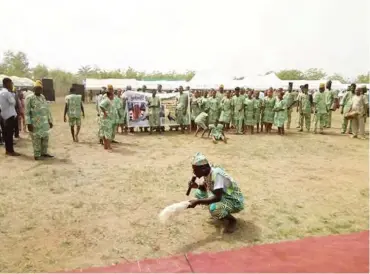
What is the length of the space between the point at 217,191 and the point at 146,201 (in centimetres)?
178

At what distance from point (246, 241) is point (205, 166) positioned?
98 centimetres

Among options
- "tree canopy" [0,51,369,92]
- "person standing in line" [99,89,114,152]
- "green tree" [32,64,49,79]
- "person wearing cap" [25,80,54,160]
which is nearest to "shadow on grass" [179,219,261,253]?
"person wearing cap" [25,80,54,160]

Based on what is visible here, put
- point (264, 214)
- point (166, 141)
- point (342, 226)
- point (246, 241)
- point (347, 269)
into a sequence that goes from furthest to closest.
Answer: point (166, 141), point (264, 214), point (342, 226), point (246, 241), point (347, 269)

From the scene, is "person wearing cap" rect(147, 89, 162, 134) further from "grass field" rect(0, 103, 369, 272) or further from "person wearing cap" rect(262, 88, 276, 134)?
"person wearing cap" rect(262, 88, 276, 134)

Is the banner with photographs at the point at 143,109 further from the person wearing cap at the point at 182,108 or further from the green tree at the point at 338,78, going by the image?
the green tree at the point at 338,78

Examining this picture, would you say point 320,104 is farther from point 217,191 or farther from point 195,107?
point 217,191

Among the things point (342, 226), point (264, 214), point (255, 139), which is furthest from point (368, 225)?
point (255, 139)

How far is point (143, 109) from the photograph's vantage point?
12859 millimetres

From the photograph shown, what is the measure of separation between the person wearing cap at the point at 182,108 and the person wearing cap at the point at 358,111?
227 inches

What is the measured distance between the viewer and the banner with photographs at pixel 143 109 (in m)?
12.8

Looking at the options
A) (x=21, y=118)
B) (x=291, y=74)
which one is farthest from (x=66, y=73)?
(x=21, y=118)

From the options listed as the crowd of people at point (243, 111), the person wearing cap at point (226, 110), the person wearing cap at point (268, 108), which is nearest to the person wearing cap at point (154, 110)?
the crowd of people at point (243, 111)

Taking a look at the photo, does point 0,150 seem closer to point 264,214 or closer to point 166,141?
point 166,141

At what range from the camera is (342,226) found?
441 cm
